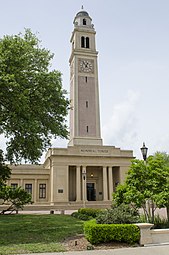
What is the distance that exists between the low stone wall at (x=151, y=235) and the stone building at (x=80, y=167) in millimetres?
26138

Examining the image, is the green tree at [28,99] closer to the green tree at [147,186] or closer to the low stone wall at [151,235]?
the green tree at [147,186]

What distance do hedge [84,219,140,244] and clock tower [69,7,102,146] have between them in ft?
105

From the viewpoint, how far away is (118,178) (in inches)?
1662

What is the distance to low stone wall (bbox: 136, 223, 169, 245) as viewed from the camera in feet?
32.3

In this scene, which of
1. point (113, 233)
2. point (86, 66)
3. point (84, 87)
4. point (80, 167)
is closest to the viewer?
point (113, 233)

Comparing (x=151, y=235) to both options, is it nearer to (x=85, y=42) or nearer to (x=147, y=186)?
(x=147, y=186)

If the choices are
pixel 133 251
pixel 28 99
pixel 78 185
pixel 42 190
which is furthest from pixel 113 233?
pixel 42 190

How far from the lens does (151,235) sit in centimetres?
999

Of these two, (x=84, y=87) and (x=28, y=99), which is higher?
(x=84, y=87)

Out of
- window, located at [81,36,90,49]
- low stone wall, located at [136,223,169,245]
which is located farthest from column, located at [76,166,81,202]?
low stone wall, located at [136,223,169,245]

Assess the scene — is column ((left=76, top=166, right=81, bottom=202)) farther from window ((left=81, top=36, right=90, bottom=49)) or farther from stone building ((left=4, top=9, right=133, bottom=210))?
window ((left=81, top=36, right=90, bottom=49))

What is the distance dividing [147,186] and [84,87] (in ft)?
114

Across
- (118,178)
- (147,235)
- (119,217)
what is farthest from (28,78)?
(118,178)

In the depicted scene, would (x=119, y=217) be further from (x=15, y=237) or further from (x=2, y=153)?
(x=2, y=153)
